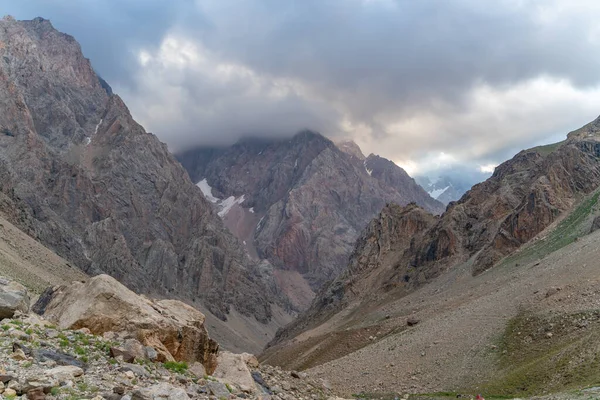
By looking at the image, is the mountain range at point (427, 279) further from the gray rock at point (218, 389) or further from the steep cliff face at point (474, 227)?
the gray rock at point (218, 389)

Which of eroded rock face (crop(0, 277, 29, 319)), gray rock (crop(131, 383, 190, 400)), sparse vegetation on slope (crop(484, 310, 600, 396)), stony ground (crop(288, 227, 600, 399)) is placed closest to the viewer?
gray rock (crop(131, 383, 190, 400))

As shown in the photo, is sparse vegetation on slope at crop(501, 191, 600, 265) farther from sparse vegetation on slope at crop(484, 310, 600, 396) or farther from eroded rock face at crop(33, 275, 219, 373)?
eroded rock face at crop(33, 275, 219, 373)

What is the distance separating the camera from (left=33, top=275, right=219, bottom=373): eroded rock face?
1969 centimetres

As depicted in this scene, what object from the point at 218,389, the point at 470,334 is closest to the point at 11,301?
the point at 218,389

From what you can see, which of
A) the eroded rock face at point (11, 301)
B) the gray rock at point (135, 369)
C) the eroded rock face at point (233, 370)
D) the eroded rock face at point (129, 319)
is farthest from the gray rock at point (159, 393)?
the eroded rock face at point (233, 370)

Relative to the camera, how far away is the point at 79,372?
12977mm

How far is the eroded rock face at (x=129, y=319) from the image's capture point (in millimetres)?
19688

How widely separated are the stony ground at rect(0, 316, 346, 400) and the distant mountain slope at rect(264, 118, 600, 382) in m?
50.7

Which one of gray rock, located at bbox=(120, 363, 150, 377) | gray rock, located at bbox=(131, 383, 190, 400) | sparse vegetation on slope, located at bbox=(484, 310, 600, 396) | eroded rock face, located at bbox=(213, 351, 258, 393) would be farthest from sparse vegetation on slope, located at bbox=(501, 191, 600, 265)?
gray rock, located at bbox=(131, 383, 190, 400)

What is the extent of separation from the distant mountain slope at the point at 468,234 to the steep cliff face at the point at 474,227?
6.8 inches

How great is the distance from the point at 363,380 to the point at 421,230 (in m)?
91.0

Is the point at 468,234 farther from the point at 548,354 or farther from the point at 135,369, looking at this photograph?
the point at 135,369

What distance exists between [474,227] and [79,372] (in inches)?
3977

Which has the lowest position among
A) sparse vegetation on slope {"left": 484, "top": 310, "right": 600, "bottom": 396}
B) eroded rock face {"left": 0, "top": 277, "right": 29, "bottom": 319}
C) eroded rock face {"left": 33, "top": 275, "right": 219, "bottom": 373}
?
sparse vegetation on slope {"left": 484, "top": 310, "right": 600, "bottom": 396}
